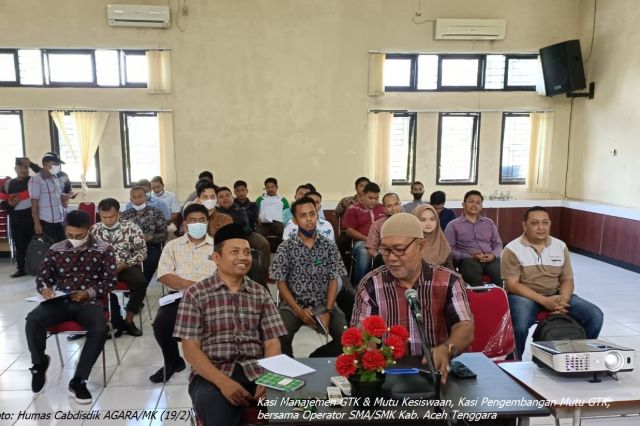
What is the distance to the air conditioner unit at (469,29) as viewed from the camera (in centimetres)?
783

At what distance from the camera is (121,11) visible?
23.9 feet

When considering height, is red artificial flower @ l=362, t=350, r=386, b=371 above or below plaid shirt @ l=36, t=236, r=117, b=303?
above

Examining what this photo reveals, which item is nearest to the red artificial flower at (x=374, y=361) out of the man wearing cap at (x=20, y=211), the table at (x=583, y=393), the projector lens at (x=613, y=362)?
the table at (x=583, y=393)

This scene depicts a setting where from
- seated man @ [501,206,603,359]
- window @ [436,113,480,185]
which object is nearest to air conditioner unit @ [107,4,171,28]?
window @ [436,113,480,185]

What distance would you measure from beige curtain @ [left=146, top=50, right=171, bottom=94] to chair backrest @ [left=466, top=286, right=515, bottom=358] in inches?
257

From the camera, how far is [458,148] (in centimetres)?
845

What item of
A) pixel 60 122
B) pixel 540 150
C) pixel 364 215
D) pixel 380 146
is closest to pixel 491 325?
pixel 364 215

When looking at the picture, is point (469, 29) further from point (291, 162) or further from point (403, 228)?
point (403, 228)

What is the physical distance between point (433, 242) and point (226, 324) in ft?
7.12

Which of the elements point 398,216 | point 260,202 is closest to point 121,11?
point 260,202

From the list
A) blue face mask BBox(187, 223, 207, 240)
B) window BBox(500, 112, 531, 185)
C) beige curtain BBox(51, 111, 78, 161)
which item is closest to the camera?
blue face mask BBox(187, 223, 207, 240)

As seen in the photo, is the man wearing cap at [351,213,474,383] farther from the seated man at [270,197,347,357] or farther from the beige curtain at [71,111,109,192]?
the beige curtain at [71,111,109,192]

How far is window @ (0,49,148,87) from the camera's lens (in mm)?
7465

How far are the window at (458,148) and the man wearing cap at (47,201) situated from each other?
602 cm
